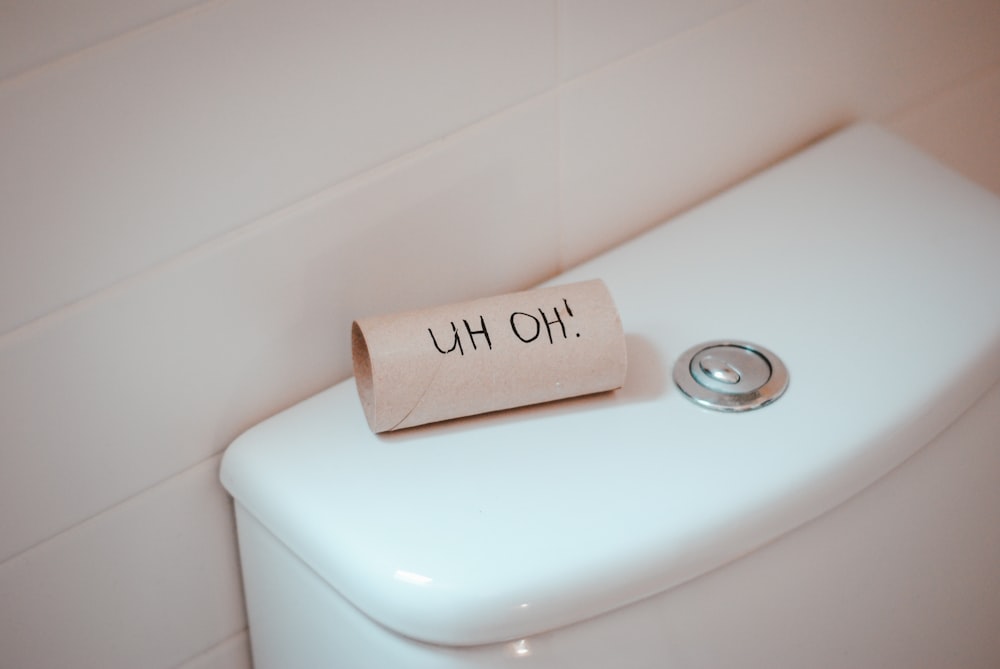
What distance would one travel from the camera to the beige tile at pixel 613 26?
57 centimetres

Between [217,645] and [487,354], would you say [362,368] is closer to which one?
[487,354]

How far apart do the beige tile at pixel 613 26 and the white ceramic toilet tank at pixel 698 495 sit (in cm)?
12

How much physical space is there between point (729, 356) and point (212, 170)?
0.88 ft

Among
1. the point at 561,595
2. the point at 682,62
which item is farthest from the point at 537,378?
the point at 682,62

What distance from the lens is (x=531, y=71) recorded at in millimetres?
566

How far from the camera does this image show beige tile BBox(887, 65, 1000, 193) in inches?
32.3


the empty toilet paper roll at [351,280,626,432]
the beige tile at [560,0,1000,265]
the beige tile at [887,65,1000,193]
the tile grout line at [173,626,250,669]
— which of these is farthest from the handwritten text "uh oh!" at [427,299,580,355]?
the beige tile at [887,65,1000,193]

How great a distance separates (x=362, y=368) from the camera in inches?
20.9

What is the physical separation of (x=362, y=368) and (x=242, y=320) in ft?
0.20

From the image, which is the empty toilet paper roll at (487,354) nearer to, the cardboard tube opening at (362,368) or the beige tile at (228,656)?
the cardboard tube opening at (362,368)

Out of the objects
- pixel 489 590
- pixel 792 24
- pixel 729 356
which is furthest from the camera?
pixel 792 24

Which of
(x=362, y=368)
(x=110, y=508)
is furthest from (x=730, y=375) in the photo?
(x=110, y=508)

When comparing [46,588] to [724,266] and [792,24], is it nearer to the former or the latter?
[724,266]

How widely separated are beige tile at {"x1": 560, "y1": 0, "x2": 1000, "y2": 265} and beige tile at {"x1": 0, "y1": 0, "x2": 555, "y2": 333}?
0.09 metres
